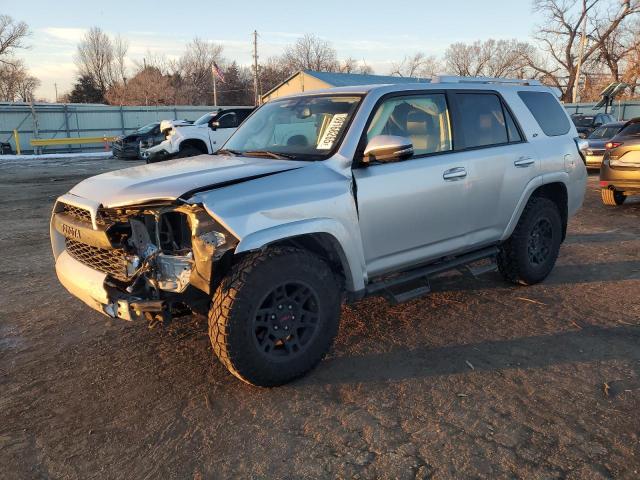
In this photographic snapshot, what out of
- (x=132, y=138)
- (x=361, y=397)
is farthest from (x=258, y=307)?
(x=132, y=138)

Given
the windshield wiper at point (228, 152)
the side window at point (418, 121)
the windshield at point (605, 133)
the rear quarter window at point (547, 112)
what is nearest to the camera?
the side window at point (418, 121)

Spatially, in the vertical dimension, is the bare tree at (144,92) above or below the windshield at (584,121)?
above

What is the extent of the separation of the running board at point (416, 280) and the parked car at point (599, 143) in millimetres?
10870

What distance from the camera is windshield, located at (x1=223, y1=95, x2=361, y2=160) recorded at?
358cm

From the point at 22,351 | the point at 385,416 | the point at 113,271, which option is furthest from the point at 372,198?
the point at 22,351

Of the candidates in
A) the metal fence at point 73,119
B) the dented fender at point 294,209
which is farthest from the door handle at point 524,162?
the metal fence at point 73,119

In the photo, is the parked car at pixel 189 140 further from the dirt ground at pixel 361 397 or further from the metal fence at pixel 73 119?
the metal fence at pixel 73 119

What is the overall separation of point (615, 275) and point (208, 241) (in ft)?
14.5

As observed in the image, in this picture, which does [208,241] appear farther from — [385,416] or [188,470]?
[385,416]

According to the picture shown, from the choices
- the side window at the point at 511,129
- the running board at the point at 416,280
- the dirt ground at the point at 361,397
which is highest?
the side window at the point at 511,129

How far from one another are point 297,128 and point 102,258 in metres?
1.71

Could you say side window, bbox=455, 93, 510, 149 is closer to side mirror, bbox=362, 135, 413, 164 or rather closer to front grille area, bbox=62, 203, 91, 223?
side mirror, bbox=362, 135, 413, 164

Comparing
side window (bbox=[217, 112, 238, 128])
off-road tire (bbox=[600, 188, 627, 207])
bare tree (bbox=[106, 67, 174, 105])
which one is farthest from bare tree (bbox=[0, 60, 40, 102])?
off-road tire (bbox=[600, 188, 627, 207])

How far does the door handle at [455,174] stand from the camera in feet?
12.7
